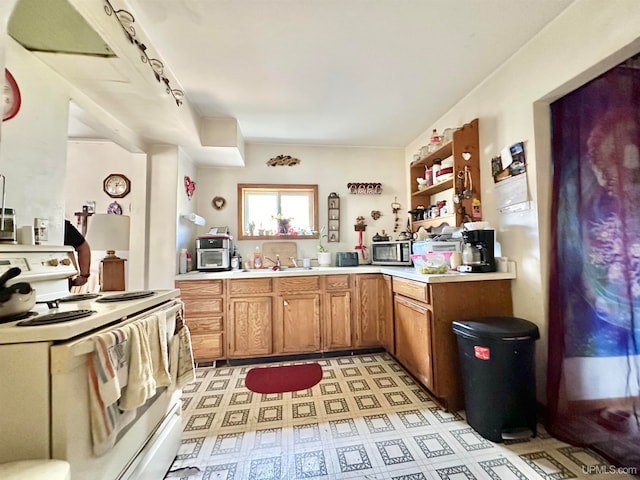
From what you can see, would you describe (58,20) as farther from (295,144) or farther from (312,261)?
(312,261)

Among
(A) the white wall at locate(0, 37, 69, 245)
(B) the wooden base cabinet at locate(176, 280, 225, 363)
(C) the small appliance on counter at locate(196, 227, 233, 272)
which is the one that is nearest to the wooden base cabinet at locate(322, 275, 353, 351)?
(B) the wooden base cabinet at locate(176, 280, 225, 363)

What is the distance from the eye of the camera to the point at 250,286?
2729mm

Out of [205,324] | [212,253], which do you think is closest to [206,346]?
[205,324]

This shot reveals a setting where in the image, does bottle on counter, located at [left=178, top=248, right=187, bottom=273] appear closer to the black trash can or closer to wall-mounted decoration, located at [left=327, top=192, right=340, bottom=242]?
wall-mounted decoration, located at [left=327, top=192, right=340, bottom=242]

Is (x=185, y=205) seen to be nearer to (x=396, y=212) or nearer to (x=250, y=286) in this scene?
(x=250, y=286)

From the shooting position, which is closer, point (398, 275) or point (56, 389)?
point (56, 389)

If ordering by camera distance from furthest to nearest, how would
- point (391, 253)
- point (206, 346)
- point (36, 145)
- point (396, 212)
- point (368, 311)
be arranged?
point (396, 212) < point (391, 253) < point (368, 311) < point (206, 346) < point (36, 145)

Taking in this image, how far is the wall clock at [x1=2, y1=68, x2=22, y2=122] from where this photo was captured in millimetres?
1276

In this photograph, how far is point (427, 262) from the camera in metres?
2.30

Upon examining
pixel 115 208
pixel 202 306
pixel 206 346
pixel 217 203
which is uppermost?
pixel 217 203

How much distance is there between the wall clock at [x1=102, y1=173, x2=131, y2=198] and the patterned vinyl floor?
228 centimetres

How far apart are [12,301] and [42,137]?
1.07 meters

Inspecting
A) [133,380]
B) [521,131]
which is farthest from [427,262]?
[133,380]

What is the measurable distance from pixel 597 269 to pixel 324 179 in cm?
273
